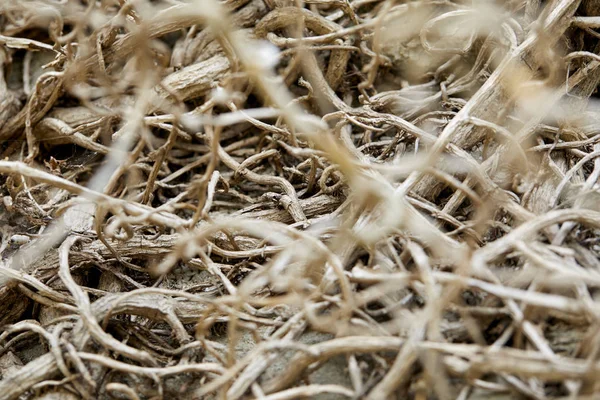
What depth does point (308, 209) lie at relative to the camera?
960mm

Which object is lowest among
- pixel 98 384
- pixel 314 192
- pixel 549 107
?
pixel 98 384

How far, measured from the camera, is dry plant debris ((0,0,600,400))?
0.66 m

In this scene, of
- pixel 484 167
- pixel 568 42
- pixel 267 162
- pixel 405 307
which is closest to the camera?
pixel 405 307

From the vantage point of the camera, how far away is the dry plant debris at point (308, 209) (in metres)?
0.66

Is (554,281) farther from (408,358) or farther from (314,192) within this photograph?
(314,192)

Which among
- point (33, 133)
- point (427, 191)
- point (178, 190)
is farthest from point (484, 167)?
point (33, 133)

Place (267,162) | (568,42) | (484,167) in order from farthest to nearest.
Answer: (267,162) < (568,42) < (484,167)

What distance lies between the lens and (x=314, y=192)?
3.32 ft

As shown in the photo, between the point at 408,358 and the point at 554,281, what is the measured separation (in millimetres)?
177

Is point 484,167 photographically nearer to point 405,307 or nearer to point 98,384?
point 405,307

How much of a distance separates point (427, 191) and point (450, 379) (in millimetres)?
327

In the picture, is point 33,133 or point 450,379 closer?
point 450,379

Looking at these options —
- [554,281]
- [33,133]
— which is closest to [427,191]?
[554,281]

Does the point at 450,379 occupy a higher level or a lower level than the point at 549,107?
lower
